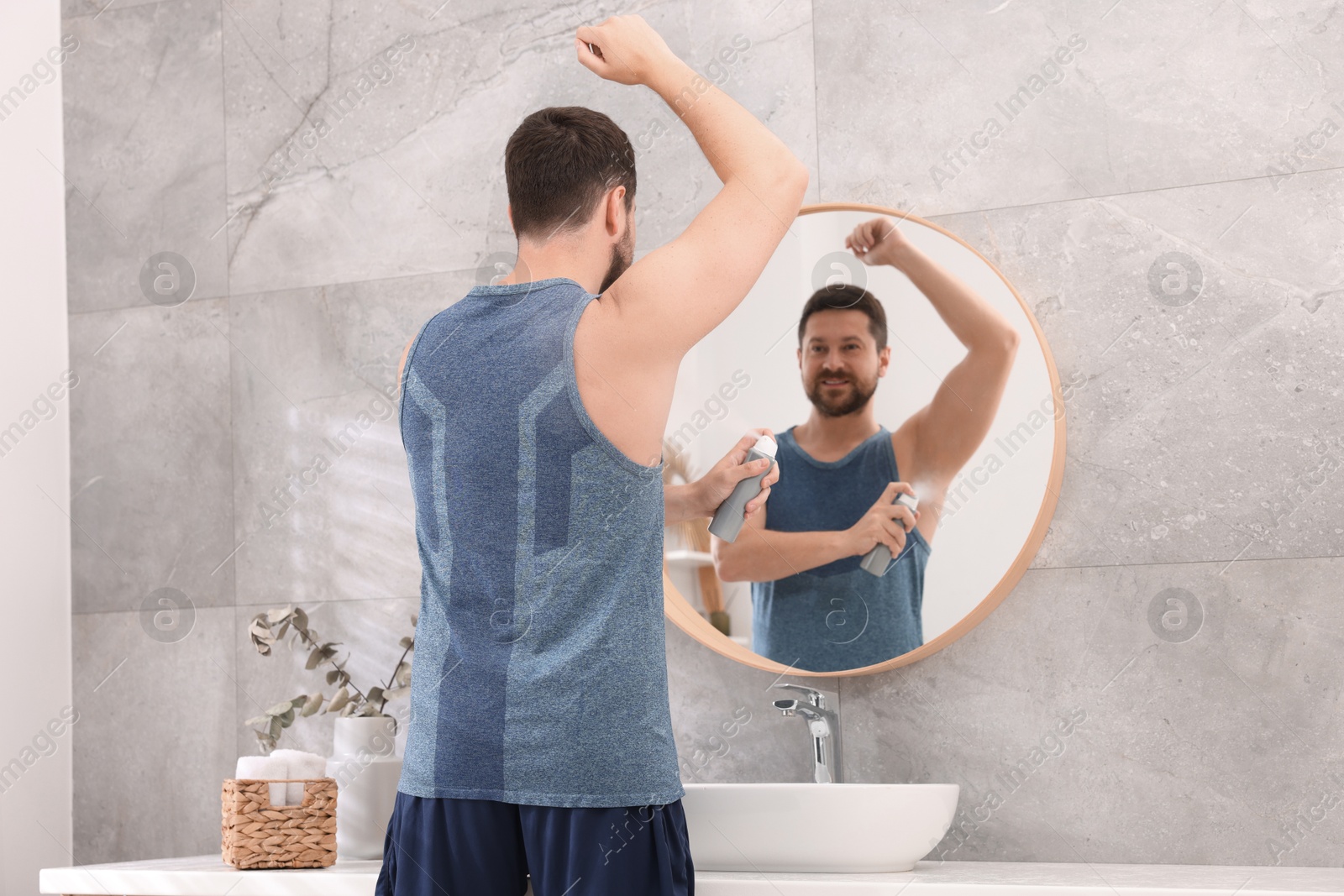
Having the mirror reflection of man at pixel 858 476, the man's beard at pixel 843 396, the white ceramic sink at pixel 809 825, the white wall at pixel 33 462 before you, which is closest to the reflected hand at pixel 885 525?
the mirror reflection of man at pixel 858 476

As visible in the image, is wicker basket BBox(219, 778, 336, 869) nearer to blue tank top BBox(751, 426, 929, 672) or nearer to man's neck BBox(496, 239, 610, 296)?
blue tank top BBox(751, 426, 929, 672)

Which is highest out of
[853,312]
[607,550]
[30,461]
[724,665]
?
[853,312]

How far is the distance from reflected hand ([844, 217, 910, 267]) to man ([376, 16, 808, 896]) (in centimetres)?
62

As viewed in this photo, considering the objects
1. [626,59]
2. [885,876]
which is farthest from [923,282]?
[885,876]

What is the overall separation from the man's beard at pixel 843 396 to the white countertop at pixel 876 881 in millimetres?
603

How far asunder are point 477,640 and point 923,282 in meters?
0.90

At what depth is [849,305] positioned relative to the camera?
169 cm

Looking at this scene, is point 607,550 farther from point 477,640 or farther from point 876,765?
point 876,765

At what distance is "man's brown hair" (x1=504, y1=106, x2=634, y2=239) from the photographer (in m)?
1.13

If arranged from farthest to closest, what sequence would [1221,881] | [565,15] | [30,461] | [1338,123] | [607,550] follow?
[30,461] → [565,15] → [1338,123] → [1221,881] → [607,550]

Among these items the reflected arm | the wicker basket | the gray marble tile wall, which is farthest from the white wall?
the reflected arm

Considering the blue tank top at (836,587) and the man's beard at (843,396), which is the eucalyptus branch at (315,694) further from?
A: the man's beard at (843,396)

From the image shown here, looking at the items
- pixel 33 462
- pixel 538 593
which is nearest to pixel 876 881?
pixel 538 593

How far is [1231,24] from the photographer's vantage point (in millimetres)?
1587
